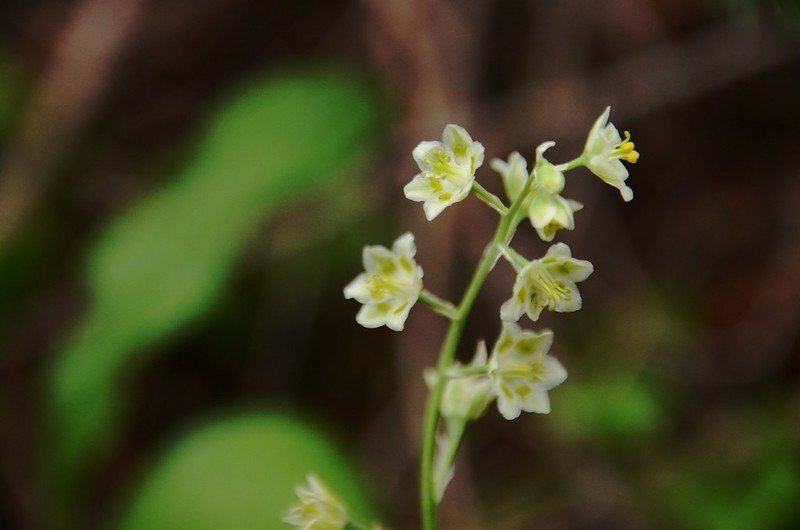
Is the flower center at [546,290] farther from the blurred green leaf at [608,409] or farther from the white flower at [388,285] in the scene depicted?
the blurred green leaf at [608,409]

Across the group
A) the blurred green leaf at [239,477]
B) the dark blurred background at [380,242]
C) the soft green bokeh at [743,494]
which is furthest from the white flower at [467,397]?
the soft green bokeh at [743,494]

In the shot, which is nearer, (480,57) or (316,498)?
(316,498)

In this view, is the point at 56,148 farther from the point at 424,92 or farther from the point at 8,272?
the point at 424,92

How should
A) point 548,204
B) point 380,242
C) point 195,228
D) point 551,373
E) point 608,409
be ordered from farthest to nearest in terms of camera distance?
point 380,242, point 608,409, point 195,228, point 551,373, point 548,204

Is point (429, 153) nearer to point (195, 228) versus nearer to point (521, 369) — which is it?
point (521, 369)

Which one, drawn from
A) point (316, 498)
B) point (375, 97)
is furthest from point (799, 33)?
point (375, 97)

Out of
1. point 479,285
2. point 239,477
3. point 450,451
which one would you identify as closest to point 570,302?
point 479,285

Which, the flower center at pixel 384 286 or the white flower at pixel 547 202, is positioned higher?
the flower center at pixel 384 286
